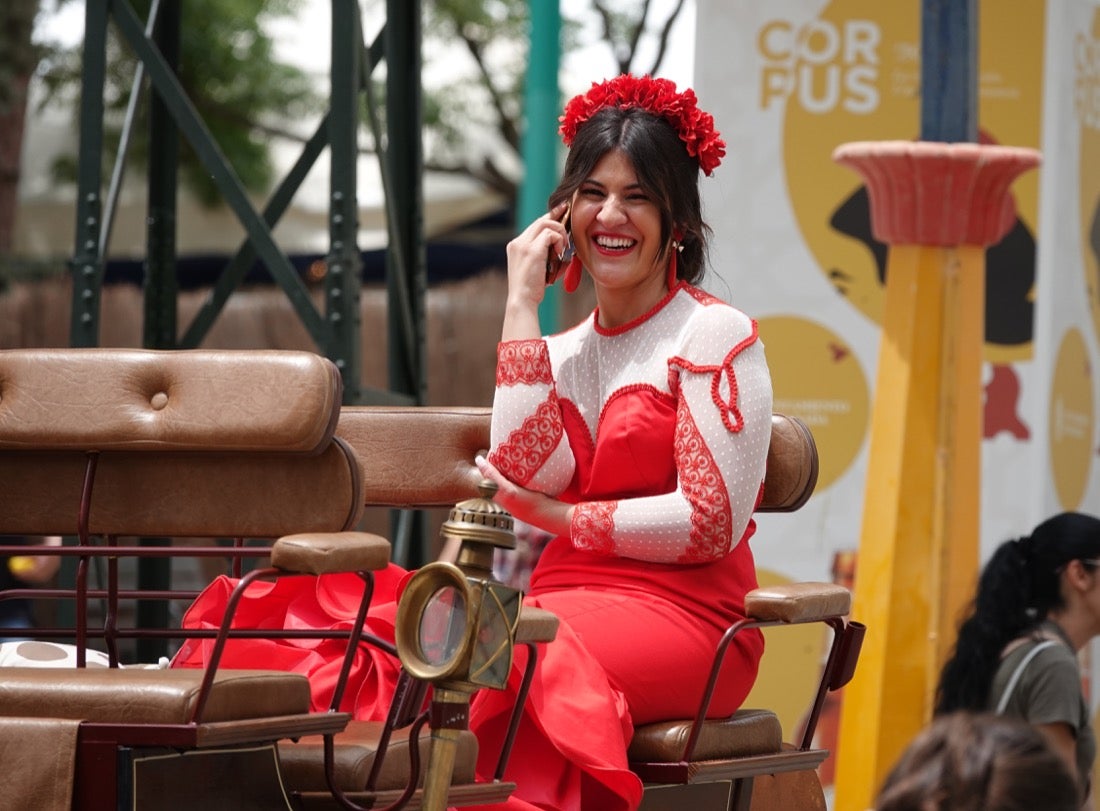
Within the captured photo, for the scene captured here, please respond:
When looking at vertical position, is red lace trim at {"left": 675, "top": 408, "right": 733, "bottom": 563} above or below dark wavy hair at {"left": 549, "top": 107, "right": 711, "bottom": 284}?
below

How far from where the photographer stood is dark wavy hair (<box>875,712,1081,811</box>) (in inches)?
Answer: 58.4

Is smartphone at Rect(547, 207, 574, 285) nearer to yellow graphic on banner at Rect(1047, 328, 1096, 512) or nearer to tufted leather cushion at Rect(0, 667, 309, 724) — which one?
tufted leather cushion at Rect(0, 667, 309, 724)

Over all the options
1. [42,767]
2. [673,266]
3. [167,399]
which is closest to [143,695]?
[42,767]

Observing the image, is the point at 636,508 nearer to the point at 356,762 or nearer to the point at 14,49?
the point at 356,762

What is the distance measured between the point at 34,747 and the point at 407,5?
3.60 meters

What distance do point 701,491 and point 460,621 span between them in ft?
2.92

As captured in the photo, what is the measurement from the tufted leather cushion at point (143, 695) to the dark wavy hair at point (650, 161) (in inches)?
45.3

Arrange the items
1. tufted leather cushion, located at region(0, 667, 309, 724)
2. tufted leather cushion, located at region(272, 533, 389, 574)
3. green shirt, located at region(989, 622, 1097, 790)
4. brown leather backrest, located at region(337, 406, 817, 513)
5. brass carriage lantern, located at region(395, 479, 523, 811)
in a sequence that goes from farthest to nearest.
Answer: green shirt, located at region(989, 622, 1097, 790) < brown leather backrest, located at region(337, 406, 817, 513) < tufted leather cushion, located at region(272, 533, 389, 574) < tufted leather cushion, located at region(0, 667, 309, 724) < brass carriage lantern, located at region(395, 479, 523, 811)

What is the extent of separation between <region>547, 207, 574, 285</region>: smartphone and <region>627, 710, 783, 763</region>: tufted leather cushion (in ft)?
2.90

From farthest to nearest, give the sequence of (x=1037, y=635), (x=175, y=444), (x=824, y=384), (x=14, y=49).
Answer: (x=14, y=49) → (x=824, y=384) → (x=1037, y=635) → (x=175, y=444)

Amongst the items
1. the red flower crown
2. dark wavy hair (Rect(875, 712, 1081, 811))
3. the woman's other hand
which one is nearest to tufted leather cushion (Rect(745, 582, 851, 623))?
the woman's other hand

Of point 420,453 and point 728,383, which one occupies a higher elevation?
point 728,383

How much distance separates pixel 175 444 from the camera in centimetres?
325

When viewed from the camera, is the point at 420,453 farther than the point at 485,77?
No
